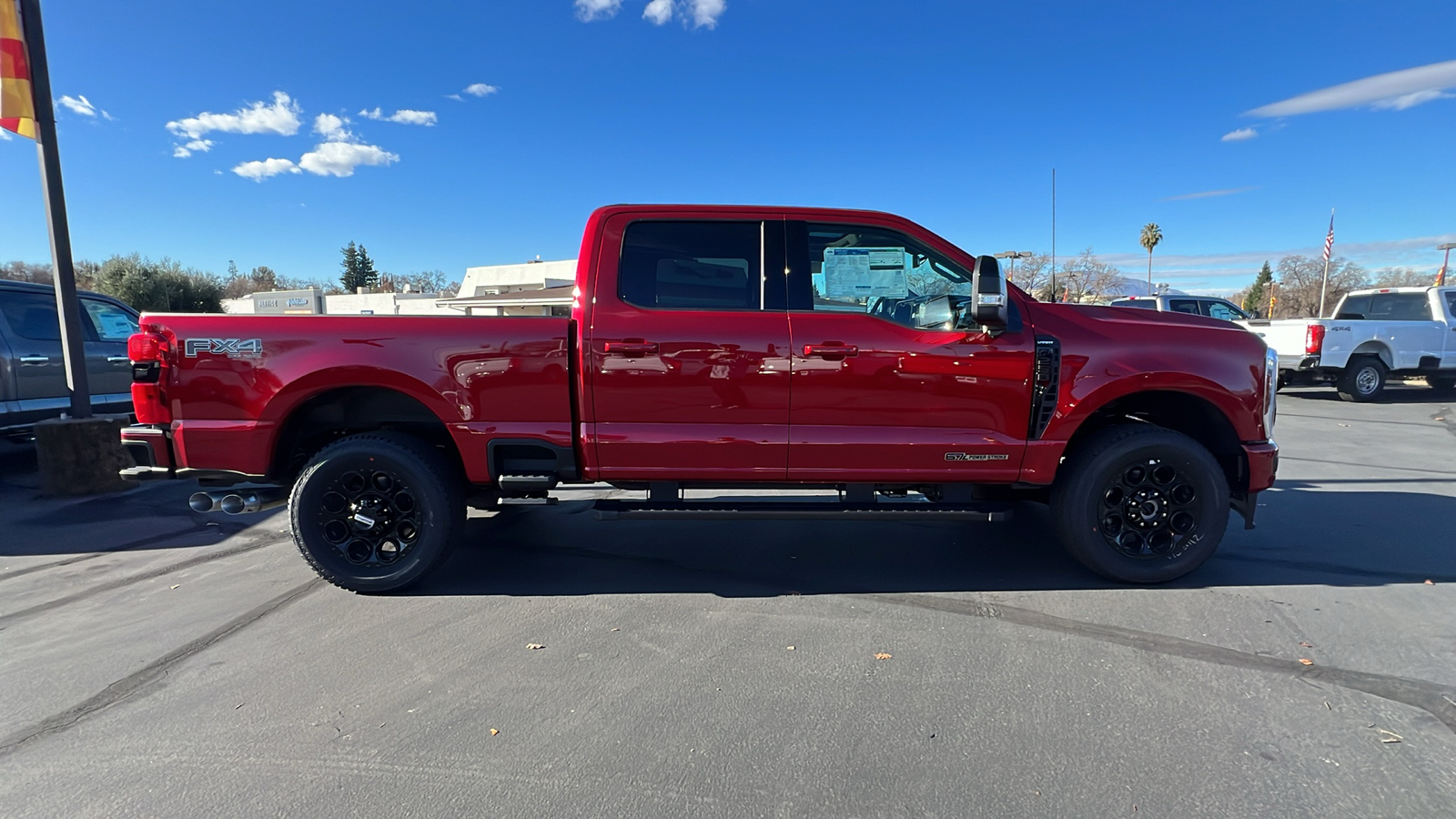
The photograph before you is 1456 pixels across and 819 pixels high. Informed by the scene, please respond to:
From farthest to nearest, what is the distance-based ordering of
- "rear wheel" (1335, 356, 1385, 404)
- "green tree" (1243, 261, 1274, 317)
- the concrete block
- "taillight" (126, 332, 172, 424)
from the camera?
"green tree" (1243, 261, 1274, 317) < "rear wheel" (1335, 356, 1385, 404) < the concrete block < "taillight" (126, 332, 172, 424)

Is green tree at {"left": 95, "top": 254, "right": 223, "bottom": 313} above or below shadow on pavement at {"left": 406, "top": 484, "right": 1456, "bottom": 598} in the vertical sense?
above

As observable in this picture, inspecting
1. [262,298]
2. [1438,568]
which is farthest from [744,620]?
[262,298]

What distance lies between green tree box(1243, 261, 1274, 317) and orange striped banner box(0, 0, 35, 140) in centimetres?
7511

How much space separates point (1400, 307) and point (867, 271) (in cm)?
1418

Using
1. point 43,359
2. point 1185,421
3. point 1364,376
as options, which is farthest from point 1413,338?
point 43,359

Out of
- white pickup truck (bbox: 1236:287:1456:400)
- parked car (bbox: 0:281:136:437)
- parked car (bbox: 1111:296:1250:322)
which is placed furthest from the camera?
parked car (bbox: 1111:296:1250:322)

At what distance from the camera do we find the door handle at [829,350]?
12.0ft

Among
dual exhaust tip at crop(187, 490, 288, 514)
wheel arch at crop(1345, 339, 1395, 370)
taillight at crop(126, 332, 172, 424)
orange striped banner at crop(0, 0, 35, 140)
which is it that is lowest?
dual exhaust tip at crop(187, 490, 288, 514)

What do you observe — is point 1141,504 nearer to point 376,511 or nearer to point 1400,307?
point 376,511

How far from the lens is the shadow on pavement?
400cm

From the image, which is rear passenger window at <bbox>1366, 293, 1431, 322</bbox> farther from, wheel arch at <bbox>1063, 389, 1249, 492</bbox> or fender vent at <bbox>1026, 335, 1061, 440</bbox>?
fender vent at <bbox>1026, 335, 1061, 440</bbox>

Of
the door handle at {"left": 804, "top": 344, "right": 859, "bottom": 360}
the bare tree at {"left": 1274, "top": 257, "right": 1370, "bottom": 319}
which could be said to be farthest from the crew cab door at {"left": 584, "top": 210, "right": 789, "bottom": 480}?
the bare tree at {"left": 1274, "top": 257, "right": 1370, "bottom": 319}

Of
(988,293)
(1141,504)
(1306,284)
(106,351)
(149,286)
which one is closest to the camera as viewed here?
(988,293)

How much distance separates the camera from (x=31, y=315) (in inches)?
279
